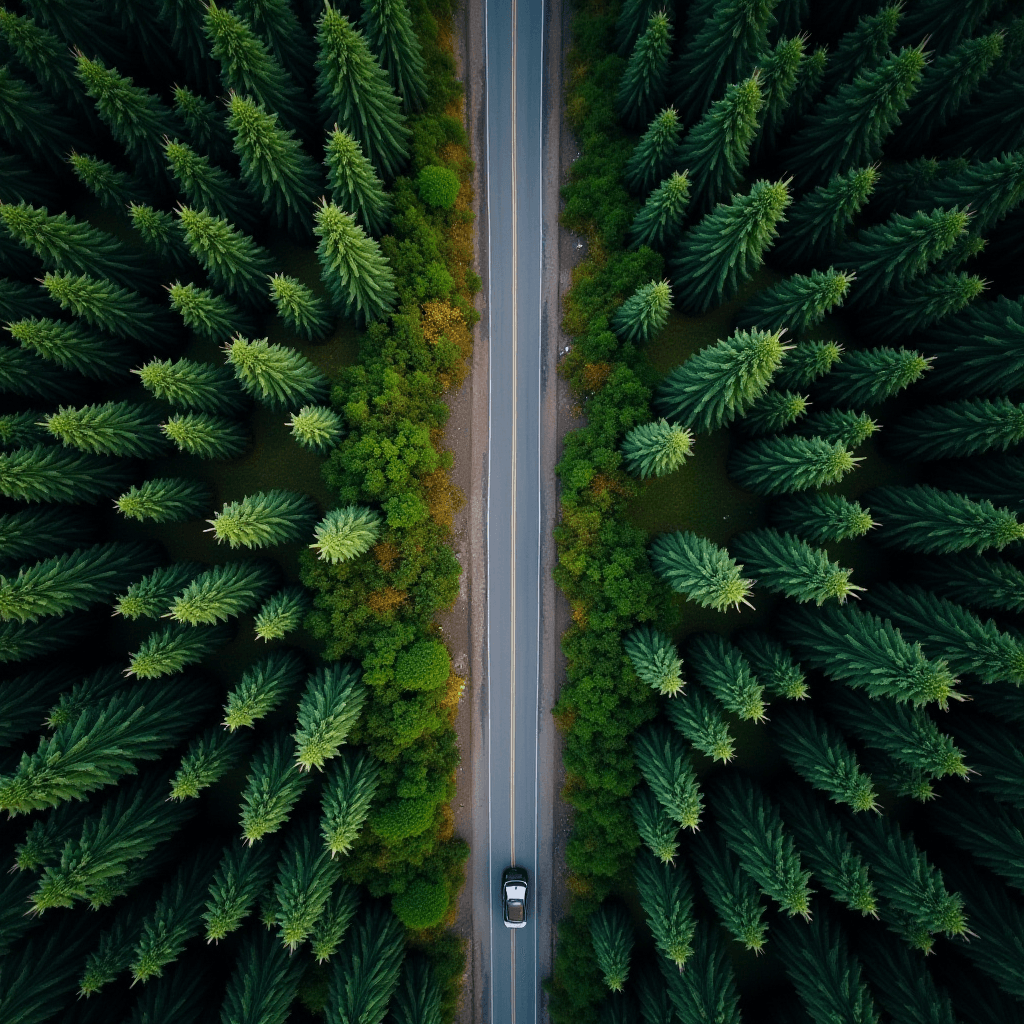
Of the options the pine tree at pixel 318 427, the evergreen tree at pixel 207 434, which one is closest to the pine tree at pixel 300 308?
the pine tree at pixel 318 427

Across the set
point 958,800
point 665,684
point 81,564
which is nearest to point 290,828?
point 81,564

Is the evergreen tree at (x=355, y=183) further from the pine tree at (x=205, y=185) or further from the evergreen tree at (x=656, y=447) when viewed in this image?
the evergreen tree at (x=656, y=447)

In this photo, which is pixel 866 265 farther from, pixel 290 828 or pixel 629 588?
pixel 290 828

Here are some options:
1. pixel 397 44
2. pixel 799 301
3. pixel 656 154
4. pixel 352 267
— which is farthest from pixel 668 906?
pixel 397 44

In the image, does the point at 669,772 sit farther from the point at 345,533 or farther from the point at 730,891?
the point at 345,533

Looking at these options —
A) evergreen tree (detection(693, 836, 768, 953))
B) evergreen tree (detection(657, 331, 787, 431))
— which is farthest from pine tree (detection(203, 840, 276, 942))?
evergreen tree (detection(657, 331, 787, 431))

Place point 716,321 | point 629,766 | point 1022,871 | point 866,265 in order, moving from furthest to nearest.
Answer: point 716,321 → point 629,766 → point 866,265 → point 1022,871
